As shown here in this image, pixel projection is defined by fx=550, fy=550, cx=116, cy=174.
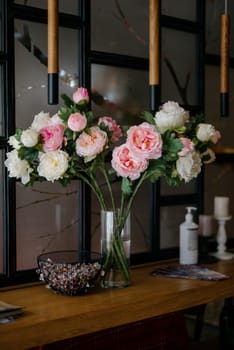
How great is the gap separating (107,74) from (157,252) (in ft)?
2.73

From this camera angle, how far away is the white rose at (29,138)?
5.89 ft

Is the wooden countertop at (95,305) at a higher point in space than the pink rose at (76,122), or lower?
lower

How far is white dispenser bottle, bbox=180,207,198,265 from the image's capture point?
2375mm

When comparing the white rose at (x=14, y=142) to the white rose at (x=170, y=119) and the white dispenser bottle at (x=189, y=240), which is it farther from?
the white dispenser bottle at (x=189, y=240)

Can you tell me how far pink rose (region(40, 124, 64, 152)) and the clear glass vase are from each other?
34 cm

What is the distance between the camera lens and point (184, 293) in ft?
6.51

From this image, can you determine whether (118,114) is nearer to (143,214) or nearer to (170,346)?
(143,214)

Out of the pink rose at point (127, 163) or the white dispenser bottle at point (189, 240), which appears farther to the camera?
the white dispenser bottle at point (189, 240)

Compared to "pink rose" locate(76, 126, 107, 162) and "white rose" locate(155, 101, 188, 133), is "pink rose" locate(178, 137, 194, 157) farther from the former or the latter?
"pink rose" locate(76, 126, 107, 162)

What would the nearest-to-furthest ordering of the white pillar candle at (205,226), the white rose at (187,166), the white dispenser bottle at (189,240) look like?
the white rose at (187,166), the white dispenser bottle at (189,240), the white pillar candle at (205,226)

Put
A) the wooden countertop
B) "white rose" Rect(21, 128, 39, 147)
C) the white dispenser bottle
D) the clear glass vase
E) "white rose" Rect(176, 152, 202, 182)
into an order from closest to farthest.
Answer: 1. the wooden countertop
2. "white rose" Rect(21, 128, 39, 147)
3. "white rose" Rect(176, 152, 202, 182)
4. the clear glass vase
5. the white dispenser bottle

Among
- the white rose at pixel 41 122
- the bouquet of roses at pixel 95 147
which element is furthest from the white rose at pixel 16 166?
the white rose at pixel 41 122

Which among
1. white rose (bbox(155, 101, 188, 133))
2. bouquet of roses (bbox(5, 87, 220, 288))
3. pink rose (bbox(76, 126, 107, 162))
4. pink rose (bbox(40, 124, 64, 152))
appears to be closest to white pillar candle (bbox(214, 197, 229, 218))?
bouquet of roses (bbox(5, 87, 220, 288))

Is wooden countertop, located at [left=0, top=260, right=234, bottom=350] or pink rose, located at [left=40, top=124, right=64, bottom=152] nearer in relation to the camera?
wooden countertop, located at [left=0, top=260, right=234, bottom=350]
